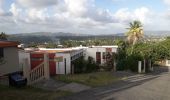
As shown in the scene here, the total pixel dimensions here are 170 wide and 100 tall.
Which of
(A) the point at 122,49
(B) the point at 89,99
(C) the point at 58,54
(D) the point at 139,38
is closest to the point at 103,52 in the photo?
(A) the point at 122,49

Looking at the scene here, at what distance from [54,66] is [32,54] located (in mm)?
4125

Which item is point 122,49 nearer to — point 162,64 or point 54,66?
point 162,64

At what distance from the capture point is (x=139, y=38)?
6681 cm

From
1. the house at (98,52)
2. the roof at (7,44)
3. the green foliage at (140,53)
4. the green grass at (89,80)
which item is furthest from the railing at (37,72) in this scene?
the house at (98,52)

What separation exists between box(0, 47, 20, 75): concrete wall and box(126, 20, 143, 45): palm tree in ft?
152

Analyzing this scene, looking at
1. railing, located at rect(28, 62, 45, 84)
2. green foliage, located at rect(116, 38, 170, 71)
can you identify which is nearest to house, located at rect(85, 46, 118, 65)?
green foliage, located at rect(116, 38, 170, 71)

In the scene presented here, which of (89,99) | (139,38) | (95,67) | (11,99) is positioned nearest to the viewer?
(11,99)

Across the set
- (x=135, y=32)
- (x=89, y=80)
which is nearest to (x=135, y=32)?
(x=135, y=32)

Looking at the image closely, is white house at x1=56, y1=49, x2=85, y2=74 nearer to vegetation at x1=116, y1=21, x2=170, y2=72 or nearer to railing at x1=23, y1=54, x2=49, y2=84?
vegetation at x1=116, y1=21, x2=170, y2=72

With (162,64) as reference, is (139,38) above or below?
above

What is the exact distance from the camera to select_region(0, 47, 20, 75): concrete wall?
19.7 meters

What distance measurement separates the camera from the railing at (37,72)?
651 inches

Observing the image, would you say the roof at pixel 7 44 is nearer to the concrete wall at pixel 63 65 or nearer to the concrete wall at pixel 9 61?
the concrete wall at pixel 9 61

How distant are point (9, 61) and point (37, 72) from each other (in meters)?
4.19
